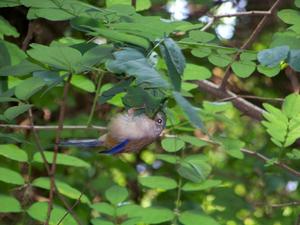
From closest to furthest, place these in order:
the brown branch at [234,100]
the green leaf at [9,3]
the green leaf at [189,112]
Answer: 1. the green leaf at [189,112]
2. the green leaf at [9,3]
3. the brown branch at [234,100]

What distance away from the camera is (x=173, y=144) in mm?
1933

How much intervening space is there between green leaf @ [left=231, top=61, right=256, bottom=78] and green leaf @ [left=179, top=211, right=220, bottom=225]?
0.45m

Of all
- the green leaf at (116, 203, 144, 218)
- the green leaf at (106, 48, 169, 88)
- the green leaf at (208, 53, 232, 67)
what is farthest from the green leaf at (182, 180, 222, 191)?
the green leaf at (106, 48, 169, 88)

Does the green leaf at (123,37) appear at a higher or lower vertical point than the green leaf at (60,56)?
higher

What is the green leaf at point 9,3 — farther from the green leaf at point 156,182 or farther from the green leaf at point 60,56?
the green leaf at point 156,182

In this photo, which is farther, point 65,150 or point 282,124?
point 65,150

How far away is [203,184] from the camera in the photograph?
210 cm

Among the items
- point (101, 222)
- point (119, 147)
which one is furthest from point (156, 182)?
point (119, 147)

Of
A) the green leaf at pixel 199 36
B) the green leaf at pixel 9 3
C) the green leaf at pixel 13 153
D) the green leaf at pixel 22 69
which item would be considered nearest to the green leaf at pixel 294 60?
the green leaf at pixel 199 36

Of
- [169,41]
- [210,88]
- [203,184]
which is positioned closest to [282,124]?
[203,184]

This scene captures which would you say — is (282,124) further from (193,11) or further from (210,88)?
(193,11)

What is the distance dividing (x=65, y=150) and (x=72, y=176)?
13 centimetres

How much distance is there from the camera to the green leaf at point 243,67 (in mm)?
1753

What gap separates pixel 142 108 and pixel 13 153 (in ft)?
2.43
